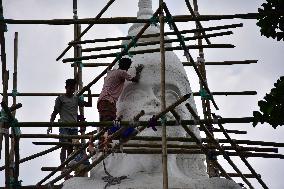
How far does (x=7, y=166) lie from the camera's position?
930 centimetres

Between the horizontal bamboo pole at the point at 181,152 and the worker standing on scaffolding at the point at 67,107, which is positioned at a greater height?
the worker standing on scaffolding at the point at 67,107

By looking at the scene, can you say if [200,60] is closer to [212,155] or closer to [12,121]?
[212,155]

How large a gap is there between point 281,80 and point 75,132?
595 cm

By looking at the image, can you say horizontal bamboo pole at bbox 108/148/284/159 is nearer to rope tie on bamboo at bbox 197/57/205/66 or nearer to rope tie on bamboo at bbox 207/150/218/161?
rope tie on bamboo at bbox 207/150/218/161

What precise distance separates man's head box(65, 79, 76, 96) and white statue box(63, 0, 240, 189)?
923 mm

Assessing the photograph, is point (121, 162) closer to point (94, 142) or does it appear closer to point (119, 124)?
point (94, 142)

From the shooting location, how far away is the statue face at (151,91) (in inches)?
404

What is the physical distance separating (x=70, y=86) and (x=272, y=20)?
5.82m

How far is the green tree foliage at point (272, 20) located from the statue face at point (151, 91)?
15.5 feet

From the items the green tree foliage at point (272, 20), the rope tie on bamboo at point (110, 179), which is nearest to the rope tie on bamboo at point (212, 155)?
the rope tie on bamboo at point (110, 179)

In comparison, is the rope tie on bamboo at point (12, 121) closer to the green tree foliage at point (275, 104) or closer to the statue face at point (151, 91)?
the statue face at point (151, 91)

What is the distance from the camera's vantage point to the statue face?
10.3m

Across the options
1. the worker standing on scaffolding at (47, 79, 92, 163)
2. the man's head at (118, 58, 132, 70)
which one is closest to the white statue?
the man's head at (118, 58, 132, 70)

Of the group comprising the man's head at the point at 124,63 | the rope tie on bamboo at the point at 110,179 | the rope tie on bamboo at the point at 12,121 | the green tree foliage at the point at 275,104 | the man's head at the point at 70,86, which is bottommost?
Answer: the green tree foliage at the point at 275,104
